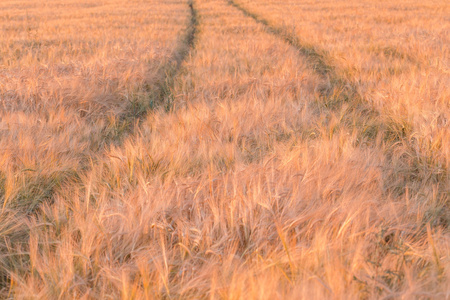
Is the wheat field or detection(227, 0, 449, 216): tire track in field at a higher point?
the wheat field

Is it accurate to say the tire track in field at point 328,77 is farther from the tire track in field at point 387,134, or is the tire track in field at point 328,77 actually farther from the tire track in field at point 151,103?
the tire track in field at point 151,103

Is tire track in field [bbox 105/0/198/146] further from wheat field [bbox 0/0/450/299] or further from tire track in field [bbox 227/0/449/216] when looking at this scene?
tire track in field [bbox 227/0/449/216]

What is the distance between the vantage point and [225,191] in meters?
1.41

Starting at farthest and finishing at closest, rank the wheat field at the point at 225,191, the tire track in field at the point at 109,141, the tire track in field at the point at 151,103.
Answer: the tire track in field at the point at 151,103 → the tire track in field at the point at 109,141 → the wheat field at the point at 225,191

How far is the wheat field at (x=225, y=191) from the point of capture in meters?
1.01

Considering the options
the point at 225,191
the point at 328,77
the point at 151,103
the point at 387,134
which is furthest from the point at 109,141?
the point at 328,77

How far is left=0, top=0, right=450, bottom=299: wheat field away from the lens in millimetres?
1015

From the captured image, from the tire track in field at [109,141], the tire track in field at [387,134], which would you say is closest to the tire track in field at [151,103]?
the tire track in field at [109,141]

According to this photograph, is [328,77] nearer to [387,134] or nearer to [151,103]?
[387,134]

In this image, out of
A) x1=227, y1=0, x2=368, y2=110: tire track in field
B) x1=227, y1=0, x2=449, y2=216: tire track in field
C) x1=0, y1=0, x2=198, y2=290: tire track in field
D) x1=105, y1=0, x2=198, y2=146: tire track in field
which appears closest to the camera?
x1=0, y1=0, x2=198, y2=290: tire track in field

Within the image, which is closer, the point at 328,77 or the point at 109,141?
the point at 109,141

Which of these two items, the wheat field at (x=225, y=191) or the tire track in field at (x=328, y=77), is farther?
the tire track in field at (x=328, y=77)

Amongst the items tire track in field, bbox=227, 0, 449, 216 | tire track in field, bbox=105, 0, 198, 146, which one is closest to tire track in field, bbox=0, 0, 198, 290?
tire track in field, bbox=105, 0, 198, 146

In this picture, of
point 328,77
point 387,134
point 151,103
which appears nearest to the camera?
point 387,134
